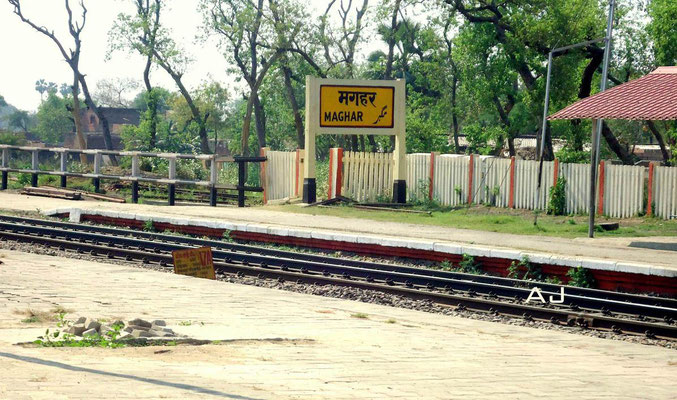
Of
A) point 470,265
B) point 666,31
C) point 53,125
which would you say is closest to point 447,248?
point 470,265

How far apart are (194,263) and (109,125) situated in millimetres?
97652

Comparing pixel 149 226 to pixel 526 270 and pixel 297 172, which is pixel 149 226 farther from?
pixel 526 270

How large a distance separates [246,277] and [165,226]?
25.6ft

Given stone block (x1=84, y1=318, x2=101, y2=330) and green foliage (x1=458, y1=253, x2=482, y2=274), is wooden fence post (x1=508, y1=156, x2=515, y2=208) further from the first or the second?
stone block (x1=84, y1=318, x2=101, y2=330)

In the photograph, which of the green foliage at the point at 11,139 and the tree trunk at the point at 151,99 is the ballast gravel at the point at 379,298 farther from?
the green foliage at the point at 11,139

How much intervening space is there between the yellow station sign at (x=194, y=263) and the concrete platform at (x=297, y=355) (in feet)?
6.07

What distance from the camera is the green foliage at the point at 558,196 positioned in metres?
27.4

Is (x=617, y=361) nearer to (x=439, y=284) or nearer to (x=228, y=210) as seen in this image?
(x=439, y=284)

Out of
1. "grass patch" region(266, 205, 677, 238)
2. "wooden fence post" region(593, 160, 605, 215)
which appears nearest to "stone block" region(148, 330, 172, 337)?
"grass patch" region(266, 205, 677, 238)

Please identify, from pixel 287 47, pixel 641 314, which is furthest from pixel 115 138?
pixel 641 314

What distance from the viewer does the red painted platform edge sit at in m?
15.6

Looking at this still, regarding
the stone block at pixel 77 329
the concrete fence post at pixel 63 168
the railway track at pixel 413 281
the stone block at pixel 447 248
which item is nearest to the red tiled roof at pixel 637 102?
the stone block at pixel 447 248

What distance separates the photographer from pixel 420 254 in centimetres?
1908

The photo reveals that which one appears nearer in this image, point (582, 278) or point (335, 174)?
point (582, 278)
